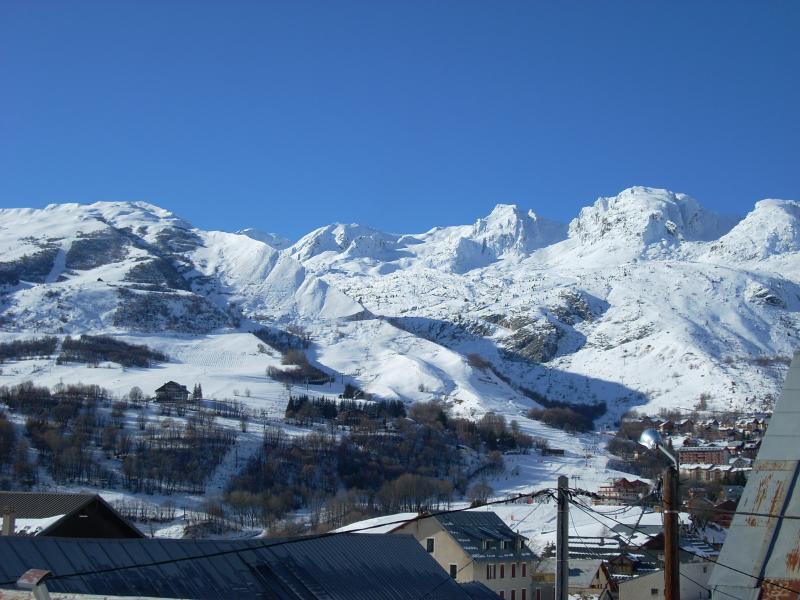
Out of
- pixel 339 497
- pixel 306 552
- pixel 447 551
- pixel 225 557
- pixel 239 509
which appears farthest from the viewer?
pixel 339 497

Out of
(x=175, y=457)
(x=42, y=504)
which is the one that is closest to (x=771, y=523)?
(x=42, y=504)

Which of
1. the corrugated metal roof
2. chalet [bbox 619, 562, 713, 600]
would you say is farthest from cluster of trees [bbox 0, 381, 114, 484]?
the corrugated metal roof

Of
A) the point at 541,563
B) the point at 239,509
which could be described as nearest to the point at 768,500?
the point at 541,563

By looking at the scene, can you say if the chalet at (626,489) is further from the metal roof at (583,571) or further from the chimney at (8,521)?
the chimney at (8,521)

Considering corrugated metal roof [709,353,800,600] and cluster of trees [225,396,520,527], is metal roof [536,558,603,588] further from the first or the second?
cluster of trees [225,396,520,527]

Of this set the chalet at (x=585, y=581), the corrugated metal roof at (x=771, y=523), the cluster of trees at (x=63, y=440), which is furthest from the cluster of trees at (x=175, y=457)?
the corrugated metal roof at (x=771, y=523)

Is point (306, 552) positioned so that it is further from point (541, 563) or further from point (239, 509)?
point (239, 509)

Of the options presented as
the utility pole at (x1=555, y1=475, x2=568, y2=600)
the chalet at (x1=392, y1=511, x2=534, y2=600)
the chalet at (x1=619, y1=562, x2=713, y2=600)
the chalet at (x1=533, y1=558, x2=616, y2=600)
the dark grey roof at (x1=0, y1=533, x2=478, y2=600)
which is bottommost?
the chalet at (x1=533, y1=558, x2=616, y2=600)

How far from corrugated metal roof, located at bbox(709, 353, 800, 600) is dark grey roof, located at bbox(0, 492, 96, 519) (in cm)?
2936

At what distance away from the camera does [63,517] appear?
38.2m

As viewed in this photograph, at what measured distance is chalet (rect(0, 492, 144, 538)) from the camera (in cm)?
3759

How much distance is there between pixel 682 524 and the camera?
9656 centimetres

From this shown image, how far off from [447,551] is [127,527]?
26571mm

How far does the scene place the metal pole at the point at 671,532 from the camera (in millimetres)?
16078
